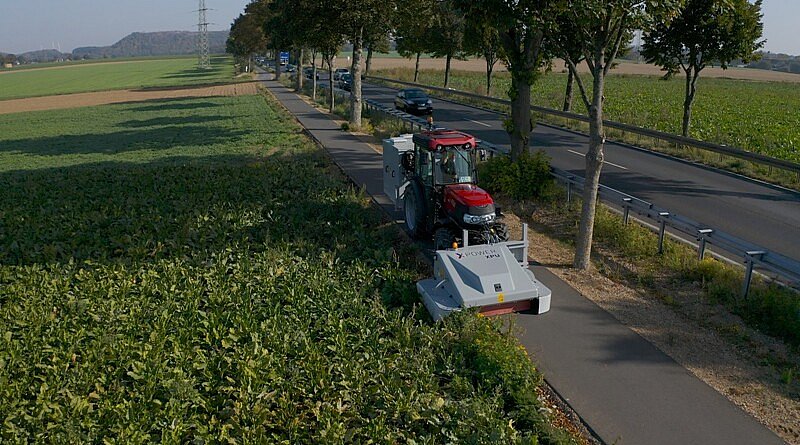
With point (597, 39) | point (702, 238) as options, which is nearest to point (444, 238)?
point (597, 39)

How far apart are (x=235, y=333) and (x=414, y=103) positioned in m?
30.6

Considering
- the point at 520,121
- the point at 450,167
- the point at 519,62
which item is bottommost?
the point at 450,167

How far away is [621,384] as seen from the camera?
24.6 ft

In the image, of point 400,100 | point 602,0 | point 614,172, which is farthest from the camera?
point 400,100

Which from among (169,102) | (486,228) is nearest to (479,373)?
(486,228)

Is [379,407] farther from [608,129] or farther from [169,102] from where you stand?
[169,102]

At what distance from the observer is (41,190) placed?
57.5 feet

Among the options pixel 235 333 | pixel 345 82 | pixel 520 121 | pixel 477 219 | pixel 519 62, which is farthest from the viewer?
pixel 345 82

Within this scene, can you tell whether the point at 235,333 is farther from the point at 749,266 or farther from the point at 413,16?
the point at 413,16

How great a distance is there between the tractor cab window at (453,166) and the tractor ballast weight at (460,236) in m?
0.02


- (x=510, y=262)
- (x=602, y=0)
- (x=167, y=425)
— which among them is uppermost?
(x=602, y=0)

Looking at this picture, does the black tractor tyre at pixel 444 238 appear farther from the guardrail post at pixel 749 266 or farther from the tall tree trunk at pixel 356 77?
the tall tree trunk at pixel 356 77

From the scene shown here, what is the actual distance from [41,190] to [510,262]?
48.4 feet

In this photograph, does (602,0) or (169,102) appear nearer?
(602,0)
